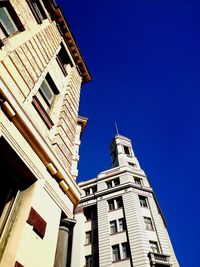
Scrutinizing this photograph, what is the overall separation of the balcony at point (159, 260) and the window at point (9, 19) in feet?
66.0

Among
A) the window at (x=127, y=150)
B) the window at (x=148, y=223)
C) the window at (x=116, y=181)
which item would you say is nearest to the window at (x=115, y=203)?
the window at (x=116, y=181)

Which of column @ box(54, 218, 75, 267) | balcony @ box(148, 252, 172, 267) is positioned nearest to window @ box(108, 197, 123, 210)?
balcony @ box(148, 252, 172, 267)

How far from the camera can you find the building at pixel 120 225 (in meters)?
20.9

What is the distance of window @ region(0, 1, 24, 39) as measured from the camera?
5641 mm

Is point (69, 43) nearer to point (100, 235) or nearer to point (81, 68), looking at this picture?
point (81, 68)

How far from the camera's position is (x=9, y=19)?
19.6 ft

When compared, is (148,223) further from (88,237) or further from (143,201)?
(88,237)

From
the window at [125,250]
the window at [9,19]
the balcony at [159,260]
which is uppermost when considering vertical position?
the window at [125,250]

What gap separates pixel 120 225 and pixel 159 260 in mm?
5709

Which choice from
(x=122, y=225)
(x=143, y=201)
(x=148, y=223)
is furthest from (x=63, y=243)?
(x=143, y=201)

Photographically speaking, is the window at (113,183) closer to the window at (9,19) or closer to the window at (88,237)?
the window at (88,237)

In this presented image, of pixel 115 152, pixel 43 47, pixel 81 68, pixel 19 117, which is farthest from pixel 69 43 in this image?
pixel 115 152

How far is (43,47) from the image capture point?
6.73 m

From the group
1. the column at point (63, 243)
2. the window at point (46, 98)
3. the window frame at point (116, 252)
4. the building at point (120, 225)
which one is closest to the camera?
the column at point (63, 243)
